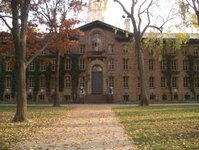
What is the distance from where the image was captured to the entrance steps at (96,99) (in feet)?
157

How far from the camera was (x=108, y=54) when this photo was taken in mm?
51312

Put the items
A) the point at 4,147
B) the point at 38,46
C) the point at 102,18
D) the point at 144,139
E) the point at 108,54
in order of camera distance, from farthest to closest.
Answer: the point at 102,18 → the point at 108,54 → the point at 38,46 → the point at 144,139 → the point at 4,147

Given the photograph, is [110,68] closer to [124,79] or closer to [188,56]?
[124,79]

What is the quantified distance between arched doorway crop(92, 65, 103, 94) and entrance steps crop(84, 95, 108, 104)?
6.06ft

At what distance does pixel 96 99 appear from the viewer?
4831cm

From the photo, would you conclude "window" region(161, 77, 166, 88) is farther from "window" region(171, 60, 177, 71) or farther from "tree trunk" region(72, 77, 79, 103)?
"tree trunk" region(72, 77, 79, 103)

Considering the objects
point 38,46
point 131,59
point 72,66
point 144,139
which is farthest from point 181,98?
point 144,139

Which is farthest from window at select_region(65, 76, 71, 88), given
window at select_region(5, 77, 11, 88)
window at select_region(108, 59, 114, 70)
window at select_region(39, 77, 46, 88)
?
window at select_region(5, 77, 11, 88)

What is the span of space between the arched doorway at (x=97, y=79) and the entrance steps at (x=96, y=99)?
1.85m

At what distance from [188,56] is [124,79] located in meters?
9.72

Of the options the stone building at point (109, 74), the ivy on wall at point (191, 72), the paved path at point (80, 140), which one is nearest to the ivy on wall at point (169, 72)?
the stone building at point (109, 74)

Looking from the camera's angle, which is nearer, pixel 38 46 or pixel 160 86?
pixel 38 46

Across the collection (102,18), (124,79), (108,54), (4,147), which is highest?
(102,18)

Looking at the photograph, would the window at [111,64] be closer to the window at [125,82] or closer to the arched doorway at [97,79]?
the arched doorway at [97,79]
